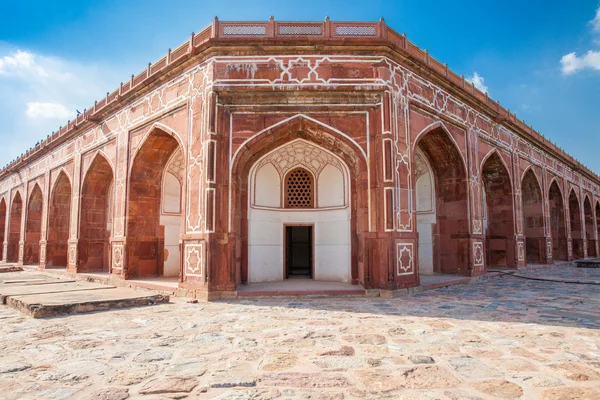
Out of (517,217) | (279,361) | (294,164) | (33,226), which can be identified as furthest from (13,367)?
(33,226)

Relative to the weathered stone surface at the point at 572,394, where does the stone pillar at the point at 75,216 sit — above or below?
above

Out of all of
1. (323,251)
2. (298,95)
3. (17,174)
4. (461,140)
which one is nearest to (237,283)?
(323,251)

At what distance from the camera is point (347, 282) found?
9711 mm

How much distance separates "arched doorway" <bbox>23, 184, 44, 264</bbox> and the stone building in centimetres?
548

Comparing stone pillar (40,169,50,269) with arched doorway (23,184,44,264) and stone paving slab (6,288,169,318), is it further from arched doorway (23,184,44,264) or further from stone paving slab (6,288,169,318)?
stone paving slab (6,288,169,318)

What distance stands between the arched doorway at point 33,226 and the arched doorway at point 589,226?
28588 mm

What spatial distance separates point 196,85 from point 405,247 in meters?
5.81

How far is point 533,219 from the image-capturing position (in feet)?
54.7

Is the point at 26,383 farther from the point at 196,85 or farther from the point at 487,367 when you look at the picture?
the point at 196,85

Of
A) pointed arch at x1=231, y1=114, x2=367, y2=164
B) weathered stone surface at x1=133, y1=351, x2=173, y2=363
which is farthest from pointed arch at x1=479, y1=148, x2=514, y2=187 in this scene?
weathered stone surface at x1=133, y1=351, x2=173, y2=363

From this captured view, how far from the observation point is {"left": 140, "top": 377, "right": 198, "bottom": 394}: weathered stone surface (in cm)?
307

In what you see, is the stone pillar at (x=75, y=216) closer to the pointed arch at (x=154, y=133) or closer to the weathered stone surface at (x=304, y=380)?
the pointed arch at (x=154, y=133)

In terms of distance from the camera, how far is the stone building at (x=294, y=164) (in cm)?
849

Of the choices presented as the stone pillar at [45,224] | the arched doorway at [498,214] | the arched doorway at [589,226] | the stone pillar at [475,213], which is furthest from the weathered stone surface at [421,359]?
the arched doorway at [589,226]
